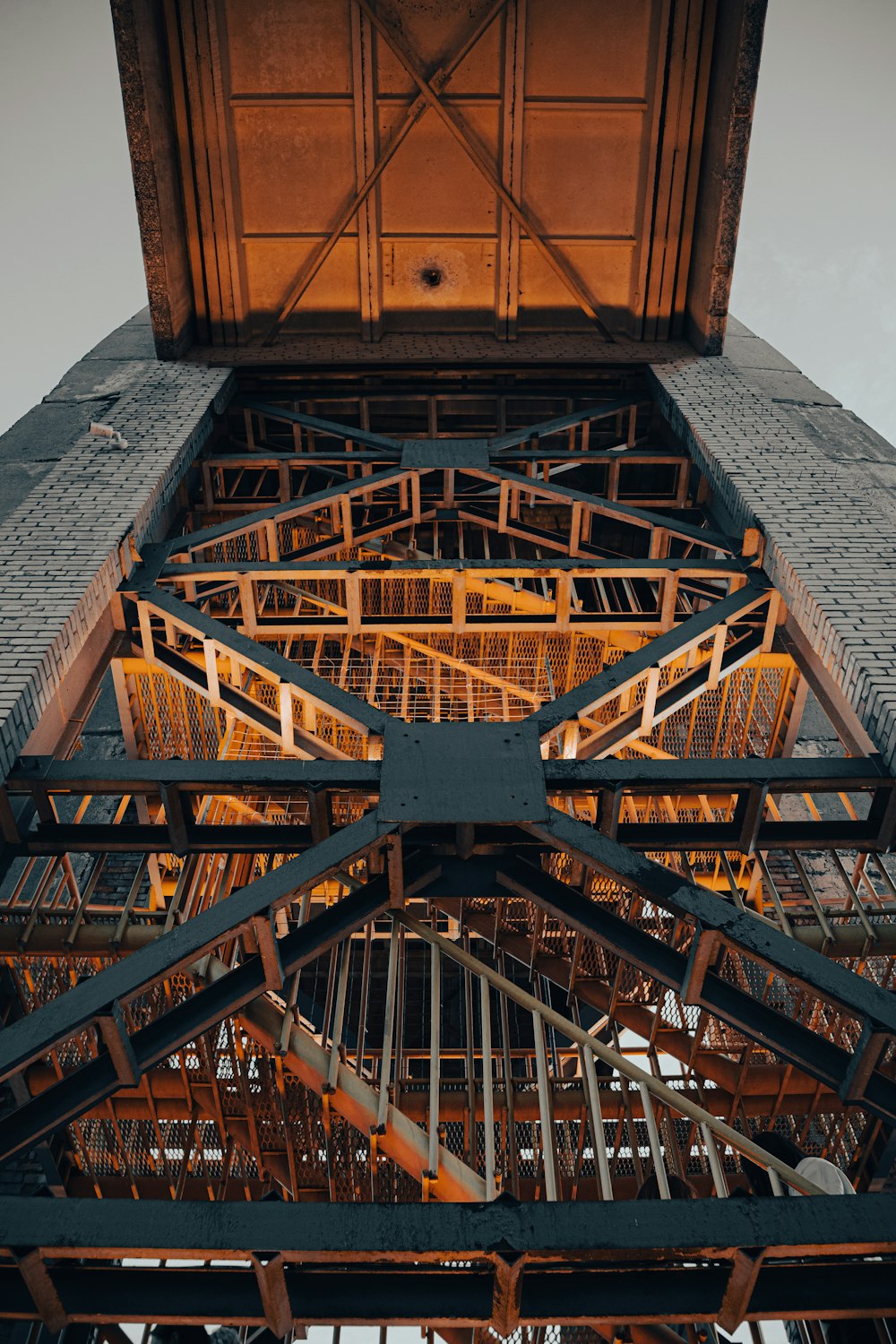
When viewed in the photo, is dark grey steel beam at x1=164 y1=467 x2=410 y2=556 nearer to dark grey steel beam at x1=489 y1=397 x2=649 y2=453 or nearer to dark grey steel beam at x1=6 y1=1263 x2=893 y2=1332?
dark grey steel beam at x1=489 y1=397 x2=649 y2=453

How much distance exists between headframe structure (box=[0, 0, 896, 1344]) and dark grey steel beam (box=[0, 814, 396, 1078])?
21 millimetres

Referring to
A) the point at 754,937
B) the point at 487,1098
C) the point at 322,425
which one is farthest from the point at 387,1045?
the point at 322,425

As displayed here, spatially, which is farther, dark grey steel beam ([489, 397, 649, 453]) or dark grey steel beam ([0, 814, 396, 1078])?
dark grey steel beam ([489, 397, 649, 453])

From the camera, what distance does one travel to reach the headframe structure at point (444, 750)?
11.3 feet

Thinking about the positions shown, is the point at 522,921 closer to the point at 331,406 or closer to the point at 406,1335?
the point at 331,406

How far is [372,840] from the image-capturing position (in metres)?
4.57

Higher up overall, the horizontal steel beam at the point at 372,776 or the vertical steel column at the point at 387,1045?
the horizontal steel beam at the point at 372,776

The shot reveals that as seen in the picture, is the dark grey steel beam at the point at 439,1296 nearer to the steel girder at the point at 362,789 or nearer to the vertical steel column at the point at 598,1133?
the vertical steel column at the point at 598,1133

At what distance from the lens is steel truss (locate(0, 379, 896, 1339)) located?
335 cm

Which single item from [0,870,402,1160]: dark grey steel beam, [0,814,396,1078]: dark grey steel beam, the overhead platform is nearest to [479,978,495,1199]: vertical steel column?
[0,870,402,1160]: dark grey steel beam

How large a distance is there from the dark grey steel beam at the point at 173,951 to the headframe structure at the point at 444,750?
0.02 metres

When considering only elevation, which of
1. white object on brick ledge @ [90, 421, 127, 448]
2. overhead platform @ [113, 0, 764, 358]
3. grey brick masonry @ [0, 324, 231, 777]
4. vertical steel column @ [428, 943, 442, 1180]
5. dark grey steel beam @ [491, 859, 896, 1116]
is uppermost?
overhead platform @ [113, 0, 764, 358]

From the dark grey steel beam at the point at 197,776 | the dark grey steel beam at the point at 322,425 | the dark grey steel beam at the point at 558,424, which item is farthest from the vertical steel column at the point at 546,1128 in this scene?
the dark grey steel beam at the point at 322,425

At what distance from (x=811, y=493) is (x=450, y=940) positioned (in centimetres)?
422
